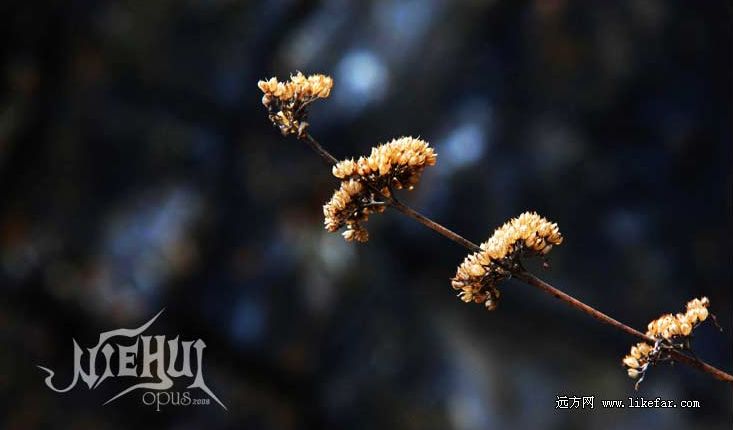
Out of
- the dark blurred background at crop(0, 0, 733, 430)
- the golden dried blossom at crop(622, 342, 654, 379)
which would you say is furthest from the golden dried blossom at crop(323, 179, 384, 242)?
the dark blurred background at crop(0, 0, 733, 430)

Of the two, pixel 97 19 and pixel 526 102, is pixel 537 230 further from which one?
pixel 97 19

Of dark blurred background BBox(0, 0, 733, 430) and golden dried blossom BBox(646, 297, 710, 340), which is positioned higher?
dark blurred background BBox(0, 0, 733, 430)

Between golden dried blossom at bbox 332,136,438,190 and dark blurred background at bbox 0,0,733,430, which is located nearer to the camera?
golden dried blossom at bbox 332,136,438,190

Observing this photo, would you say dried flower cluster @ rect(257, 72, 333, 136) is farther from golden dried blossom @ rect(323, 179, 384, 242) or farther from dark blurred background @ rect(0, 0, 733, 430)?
dark blurred background @ rect(0, 0, 733, 430)

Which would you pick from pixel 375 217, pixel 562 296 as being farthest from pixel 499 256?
pixel 375 217

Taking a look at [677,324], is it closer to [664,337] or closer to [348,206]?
[664,337]

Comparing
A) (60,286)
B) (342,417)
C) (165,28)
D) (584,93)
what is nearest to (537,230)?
(342,417)
